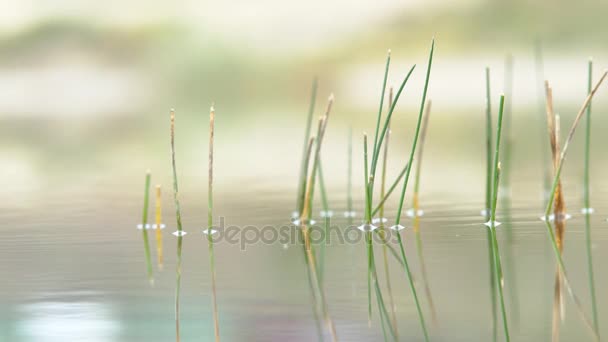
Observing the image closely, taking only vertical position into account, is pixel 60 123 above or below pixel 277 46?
below

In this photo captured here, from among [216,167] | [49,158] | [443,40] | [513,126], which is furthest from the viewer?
[443,40]

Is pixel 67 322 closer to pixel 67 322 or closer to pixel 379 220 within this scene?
pixel 67 322

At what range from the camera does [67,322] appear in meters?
5.58

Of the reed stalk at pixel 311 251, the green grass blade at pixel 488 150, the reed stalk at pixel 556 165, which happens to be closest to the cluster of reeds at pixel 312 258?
the reed stalk at pixel 311 251

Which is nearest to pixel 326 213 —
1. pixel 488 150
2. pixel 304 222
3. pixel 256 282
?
pixel 304 222

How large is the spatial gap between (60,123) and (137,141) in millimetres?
9988

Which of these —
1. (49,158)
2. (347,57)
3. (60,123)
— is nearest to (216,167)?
(49,158)

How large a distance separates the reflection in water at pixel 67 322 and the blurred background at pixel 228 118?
2 cm

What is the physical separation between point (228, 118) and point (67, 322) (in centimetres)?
2663

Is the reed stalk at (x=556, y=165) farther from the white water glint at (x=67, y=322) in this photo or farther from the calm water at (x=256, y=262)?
the white water glint at (x=67, y=322)

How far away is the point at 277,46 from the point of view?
48.0 m

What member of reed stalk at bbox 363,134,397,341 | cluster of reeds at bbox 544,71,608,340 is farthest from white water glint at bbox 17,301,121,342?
cluster of reeds at bbox 544,71,608,340

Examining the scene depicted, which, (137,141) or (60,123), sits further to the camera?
(60,123)

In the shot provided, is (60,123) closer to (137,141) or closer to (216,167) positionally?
(137,141)
